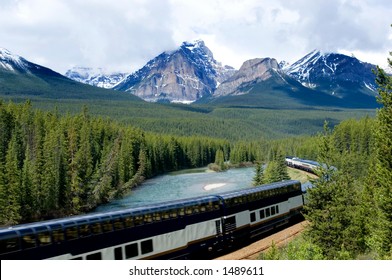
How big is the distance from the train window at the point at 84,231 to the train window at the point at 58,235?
126cm

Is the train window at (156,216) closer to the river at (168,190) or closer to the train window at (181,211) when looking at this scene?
the train window at (181,211)

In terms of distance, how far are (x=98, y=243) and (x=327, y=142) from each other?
22.6 meters

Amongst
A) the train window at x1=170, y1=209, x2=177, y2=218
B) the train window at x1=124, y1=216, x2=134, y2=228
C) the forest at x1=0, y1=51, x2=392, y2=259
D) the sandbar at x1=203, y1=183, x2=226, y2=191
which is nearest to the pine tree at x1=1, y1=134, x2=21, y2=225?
the forest at x1=0, y1=51, x2=392, y2=259

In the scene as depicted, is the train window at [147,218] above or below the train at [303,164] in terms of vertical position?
above

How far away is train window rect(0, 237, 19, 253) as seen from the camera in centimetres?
2202

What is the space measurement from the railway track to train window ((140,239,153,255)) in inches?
338

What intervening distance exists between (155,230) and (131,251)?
99.6 inches

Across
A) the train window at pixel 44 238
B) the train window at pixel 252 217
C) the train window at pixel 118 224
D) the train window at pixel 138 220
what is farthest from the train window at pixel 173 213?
the train window at pixel 252 217

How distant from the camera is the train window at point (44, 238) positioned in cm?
2369

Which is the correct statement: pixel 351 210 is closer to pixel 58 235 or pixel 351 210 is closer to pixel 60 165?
pixel 58 235

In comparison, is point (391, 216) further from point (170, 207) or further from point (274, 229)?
point (274, 229)

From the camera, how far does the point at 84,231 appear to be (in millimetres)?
25922

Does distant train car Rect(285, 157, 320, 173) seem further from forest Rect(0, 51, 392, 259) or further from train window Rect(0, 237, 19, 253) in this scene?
train window Rect(0, 237, 19, 253)

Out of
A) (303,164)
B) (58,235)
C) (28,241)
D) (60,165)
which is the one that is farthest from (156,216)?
(303,164)
